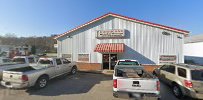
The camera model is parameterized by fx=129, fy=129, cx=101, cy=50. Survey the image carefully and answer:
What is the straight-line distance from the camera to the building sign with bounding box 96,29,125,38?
13383 millimetres

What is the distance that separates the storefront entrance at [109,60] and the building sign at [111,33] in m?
2.09

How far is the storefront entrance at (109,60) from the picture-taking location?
14.0m

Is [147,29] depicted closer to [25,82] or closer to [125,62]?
[125,62]

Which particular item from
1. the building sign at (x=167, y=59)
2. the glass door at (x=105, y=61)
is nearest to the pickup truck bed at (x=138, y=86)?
the building sign at (x=167, y=59)

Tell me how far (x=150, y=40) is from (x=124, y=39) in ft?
8.48

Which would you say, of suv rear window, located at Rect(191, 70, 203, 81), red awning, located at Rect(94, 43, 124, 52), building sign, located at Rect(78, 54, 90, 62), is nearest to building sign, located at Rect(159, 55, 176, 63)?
red awning, located at Rect(94, 43, 124, 52)

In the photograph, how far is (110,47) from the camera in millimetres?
13203

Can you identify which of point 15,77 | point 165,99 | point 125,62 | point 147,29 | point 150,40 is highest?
point 147,29

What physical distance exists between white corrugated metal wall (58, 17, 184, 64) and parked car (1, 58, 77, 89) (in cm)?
451

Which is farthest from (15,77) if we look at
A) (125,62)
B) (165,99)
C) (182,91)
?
(182,91)

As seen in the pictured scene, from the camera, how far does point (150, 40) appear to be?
42.7ft

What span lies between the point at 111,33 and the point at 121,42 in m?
1.42

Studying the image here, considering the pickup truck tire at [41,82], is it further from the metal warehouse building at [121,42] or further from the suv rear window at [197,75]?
the suv rear window at [197,75]

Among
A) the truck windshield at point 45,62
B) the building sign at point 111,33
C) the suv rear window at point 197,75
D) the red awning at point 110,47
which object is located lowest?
the suv rear window at point 197,75
